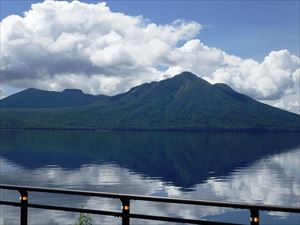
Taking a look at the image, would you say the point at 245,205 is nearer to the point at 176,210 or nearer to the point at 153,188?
the point at 176,210

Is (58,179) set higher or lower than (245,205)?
lower

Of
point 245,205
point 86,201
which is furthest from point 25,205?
point 86,201

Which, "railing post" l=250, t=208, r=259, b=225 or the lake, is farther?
the lake

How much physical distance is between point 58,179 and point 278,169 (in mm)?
74391

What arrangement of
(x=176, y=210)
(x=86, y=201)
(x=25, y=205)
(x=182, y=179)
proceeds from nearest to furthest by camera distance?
(x=25, y=205) < (x=176, y=210) < (x=86, y=201) < (x=182, y=179)

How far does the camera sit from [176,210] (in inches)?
3000

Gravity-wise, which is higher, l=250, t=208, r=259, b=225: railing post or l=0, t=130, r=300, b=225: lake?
l=250, t=208, r=259, b=225: railing post

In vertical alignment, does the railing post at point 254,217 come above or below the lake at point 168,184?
above

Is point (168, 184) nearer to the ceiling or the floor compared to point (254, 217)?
nearer to the floor

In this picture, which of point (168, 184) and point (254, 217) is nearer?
point (254, 217)

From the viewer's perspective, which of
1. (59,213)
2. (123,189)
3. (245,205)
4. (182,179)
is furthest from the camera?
(182,179)

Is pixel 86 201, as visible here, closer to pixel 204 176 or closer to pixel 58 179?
pixel 58 179

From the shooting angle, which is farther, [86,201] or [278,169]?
[278,169]

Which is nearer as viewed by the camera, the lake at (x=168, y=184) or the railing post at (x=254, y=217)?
the railing post at (x=254, y=217)
